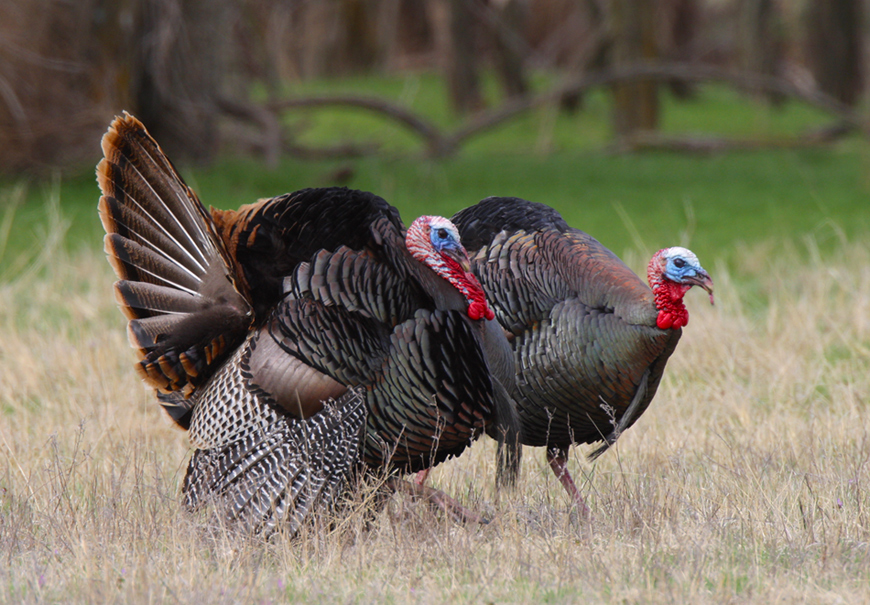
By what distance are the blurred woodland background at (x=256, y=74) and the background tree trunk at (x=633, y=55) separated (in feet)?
0.05

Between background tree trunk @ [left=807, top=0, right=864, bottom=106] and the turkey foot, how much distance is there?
14396 millimetres

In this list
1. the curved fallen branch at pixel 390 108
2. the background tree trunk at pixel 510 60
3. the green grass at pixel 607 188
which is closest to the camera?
the green grass at pixel 607 188

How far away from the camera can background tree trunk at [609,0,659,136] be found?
37.6ft

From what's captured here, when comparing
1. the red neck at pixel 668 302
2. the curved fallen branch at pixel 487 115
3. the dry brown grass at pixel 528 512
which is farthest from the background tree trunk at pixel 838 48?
the red neck at pixel 668 302

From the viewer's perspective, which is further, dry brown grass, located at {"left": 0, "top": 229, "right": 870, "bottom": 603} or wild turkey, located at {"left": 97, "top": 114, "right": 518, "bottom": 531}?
wild turkey, located at {"left": 97, "top": 114, "right": 518, "bottom": 531}

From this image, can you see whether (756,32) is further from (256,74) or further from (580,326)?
(580,326)

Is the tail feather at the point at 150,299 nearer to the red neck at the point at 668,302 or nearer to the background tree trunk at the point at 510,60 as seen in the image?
the red neck at the point at 668,302

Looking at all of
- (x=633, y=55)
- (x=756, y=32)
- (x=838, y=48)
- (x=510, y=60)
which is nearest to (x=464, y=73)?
(x=510, y=60)

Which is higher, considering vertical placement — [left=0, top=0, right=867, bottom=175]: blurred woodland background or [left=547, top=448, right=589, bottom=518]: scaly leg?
[left=0, top=0, right=867, bottom=175]: blurred woodland background

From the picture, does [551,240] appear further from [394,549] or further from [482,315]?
[394,549]

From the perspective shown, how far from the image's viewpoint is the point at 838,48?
52.4 feet

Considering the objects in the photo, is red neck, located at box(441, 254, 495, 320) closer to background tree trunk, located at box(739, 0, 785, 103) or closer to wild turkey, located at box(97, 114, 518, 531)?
wild turkey, located at box(97, 114, 518, 531)

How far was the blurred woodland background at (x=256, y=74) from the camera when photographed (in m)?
8.82

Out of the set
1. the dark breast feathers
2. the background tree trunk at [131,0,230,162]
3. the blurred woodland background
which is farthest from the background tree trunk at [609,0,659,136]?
the dark breast feathers
